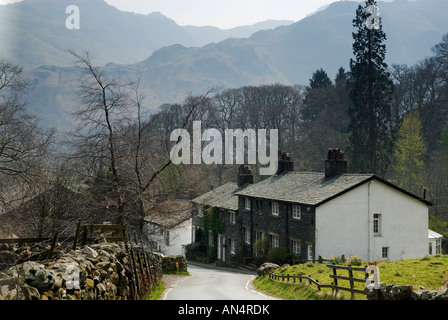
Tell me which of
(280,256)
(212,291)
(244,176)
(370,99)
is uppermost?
(370,99)

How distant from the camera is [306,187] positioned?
41.8 metres

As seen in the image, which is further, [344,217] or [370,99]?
[370,99]

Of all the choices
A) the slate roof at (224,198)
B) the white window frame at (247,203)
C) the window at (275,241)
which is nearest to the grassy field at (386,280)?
the window at (275,241)

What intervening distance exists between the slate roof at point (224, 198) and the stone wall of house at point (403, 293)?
35.6 metres

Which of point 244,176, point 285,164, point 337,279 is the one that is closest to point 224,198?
point 244,176

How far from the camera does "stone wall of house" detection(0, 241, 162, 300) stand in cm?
1032

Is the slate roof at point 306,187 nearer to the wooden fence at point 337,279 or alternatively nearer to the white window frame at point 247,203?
the white window frame at point 247,203

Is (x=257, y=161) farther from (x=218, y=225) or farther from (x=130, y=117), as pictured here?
(x=130, y=117)

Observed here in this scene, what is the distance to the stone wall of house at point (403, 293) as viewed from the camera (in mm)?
12273

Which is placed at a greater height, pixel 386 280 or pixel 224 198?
pixel 386 280

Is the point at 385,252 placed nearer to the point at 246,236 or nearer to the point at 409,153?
the point at 246,236

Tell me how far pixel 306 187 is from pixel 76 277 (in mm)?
30949

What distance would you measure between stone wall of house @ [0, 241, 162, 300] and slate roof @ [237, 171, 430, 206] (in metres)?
21.7
